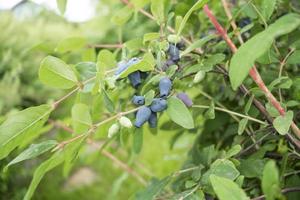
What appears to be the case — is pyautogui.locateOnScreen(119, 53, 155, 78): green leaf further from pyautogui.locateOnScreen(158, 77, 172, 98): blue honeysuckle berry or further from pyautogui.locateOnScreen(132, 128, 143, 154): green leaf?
pyautogui.locateOnScreen(132, 128, 143, 154): green leaf

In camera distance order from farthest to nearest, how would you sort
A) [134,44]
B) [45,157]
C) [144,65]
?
[45,157] → [134,44] → [144,65]

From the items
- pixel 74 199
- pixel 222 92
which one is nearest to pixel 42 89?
pixel 74 199

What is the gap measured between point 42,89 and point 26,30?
1085 mm

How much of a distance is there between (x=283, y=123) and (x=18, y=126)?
443mm

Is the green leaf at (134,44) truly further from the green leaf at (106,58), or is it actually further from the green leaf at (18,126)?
the green leaf at (18,126)

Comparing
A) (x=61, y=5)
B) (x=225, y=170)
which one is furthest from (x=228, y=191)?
(x=61, y=5)

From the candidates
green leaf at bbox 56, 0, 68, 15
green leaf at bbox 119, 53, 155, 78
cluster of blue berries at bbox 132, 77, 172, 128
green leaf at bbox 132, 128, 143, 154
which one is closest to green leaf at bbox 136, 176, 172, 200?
green leaf at bbox 132, 128, 143, 154

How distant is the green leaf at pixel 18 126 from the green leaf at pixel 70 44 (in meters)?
→ 0.29

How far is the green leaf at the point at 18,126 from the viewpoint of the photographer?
740mm

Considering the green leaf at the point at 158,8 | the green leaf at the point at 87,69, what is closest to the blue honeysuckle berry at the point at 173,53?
the green leaf at the point at 158,8

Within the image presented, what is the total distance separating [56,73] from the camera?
75 centimetres

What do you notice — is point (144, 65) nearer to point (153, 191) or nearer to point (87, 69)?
point (87, 69)

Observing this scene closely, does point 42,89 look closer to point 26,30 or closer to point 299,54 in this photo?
point 26,30

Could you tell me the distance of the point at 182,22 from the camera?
2.45ft
